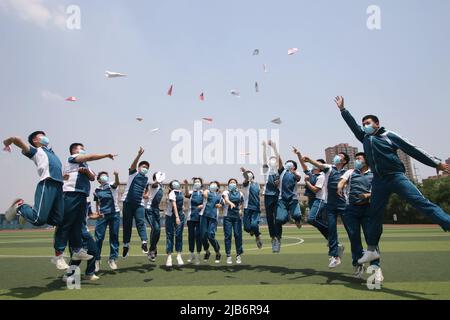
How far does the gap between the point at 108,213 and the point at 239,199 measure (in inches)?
154

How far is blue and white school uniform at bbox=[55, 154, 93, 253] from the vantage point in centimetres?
655

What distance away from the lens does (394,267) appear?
8461 mm

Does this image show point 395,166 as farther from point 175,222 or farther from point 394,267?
point 175,222

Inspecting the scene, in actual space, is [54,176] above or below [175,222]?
above

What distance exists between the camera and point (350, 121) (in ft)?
22.0

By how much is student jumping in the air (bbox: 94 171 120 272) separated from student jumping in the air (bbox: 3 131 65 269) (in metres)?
3.09

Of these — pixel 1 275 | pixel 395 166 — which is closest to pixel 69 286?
pixel 1 275

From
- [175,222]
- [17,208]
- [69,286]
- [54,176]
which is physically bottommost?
[69,286]

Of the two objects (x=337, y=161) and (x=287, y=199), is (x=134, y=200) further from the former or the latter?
(x=337, y=161)
